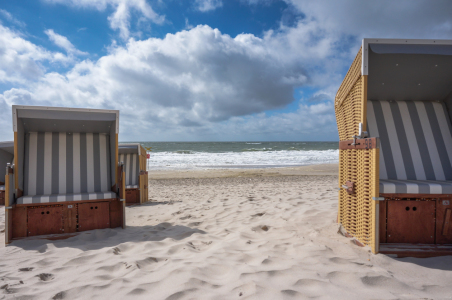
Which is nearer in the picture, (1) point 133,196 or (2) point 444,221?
(2) point 444,221

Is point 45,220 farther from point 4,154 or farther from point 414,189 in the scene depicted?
point 4,154

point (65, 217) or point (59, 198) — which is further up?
point (59, 198)

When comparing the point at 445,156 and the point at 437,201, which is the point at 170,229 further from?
the point at 445,156

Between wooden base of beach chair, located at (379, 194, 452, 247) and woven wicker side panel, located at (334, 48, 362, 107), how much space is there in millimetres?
1501

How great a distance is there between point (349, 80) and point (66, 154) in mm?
5090

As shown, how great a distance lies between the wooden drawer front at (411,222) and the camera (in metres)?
2.95

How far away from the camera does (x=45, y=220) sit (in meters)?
3.97

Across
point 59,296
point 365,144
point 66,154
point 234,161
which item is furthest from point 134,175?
point 234,161

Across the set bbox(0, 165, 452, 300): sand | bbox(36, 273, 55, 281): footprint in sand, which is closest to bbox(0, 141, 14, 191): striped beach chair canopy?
bbox(0, 165, 452, 300): sand

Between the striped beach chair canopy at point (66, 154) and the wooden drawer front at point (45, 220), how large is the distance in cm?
19

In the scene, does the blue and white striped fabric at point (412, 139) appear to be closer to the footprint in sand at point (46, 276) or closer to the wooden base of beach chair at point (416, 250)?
the wooden base of beach chair at point (416, 250)

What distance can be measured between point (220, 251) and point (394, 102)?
140 inches

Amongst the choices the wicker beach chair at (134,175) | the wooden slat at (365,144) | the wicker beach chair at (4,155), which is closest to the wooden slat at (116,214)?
the wicker beach chair at (134,175)

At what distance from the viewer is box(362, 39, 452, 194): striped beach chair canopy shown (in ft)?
11.1
